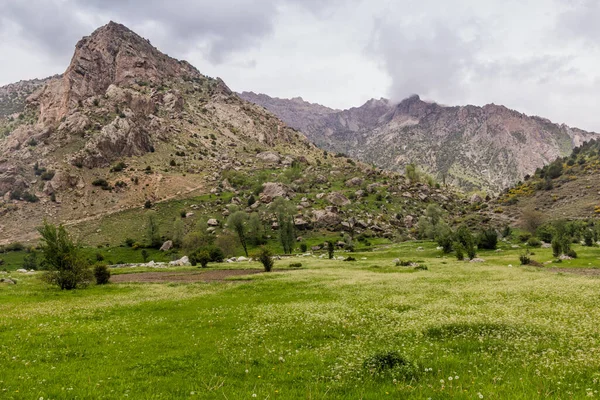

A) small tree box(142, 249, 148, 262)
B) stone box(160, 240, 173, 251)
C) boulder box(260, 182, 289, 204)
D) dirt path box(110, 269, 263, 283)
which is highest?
boulder box(260, 182, 289, 204)

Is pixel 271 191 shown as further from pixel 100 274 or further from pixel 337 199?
pixel 100 274

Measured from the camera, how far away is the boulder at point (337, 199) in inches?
6314

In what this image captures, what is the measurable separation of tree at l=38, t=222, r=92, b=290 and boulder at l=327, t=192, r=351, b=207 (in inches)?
4951

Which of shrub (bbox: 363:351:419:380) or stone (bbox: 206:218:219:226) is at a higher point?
stone (bbox: 206:218:219:226)

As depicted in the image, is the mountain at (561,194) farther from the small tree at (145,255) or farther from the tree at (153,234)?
the tree at (153,234)

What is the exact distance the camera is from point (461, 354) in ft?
38.9

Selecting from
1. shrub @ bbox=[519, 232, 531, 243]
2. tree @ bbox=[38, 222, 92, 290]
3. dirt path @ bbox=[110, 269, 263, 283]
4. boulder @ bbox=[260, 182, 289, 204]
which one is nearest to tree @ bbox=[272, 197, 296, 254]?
boulder @ bbox=[260, 182, 289, 204]

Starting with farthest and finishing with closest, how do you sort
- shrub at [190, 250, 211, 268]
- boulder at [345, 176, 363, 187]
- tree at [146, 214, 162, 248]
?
boulder at [345, 176, 363, 187] → tree at [146, 214, 162, 248] → shrub at [190, 250, 211, 268]

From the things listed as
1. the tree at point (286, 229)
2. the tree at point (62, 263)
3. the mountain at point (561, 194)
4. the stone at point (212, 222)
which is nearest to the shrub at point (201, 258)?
the tree at point (62, 263)

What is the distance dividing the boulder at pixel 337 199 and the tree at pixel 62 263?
12575cm

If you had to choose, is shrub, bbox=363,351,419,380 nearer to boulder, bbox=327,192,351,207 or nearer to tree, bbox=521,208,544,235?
tree, bbox=521,208,544,235

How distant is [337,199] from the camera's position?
162375 mm

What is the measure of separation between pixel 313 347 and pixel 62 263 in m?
39.9

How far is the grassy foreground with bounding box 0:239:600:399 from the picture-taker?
9.21 metres
